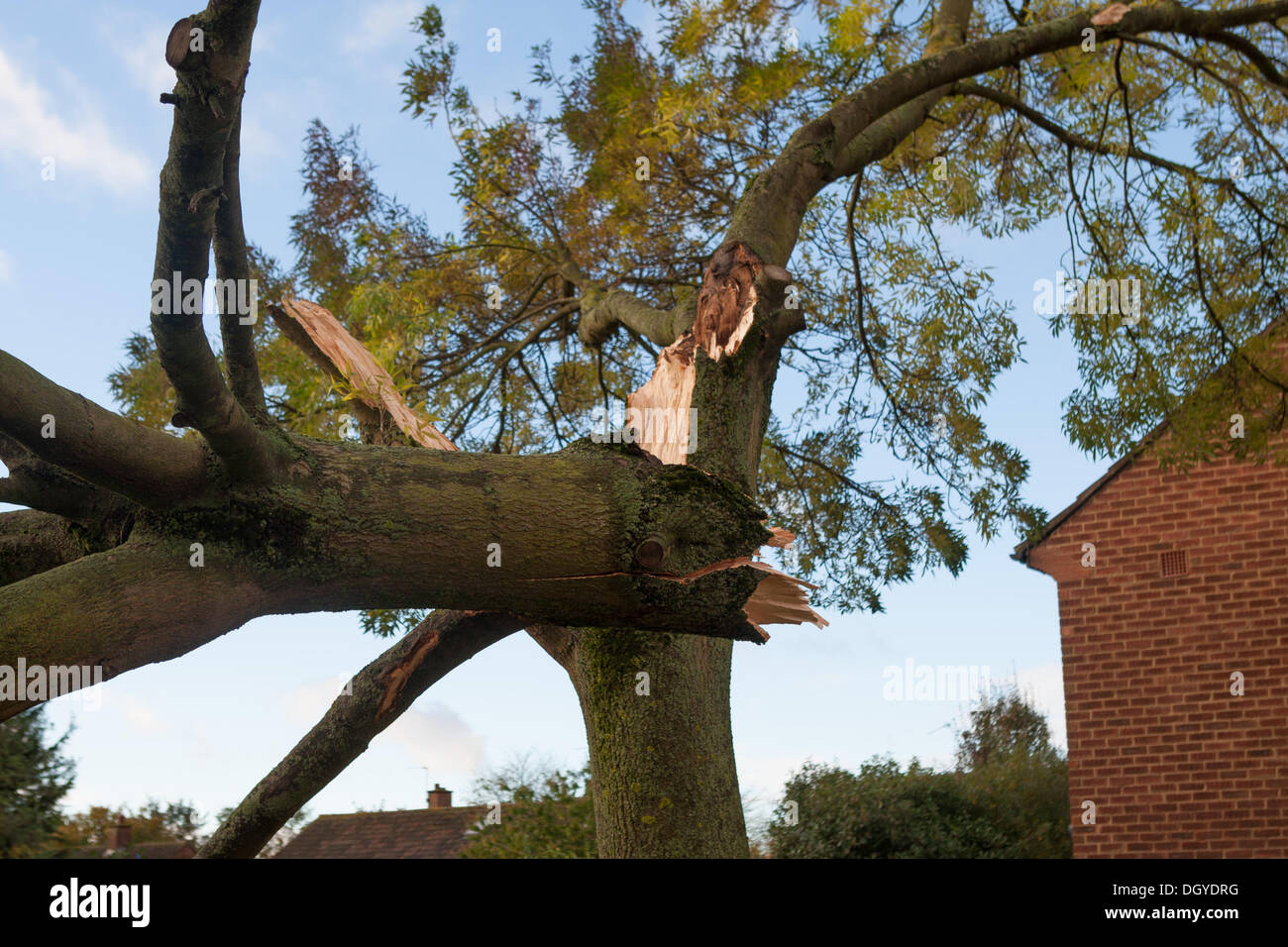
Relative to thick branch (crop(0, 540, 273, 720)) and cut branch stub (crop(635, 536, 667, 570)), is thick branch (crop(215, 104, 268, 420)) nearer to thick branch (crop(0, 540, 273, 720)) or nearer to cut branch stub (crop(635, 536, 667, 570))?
thick branch (crop(0, 540, 273, 720))

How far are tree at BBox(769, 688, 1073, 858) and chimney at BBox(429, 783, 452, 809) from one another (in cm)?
1201

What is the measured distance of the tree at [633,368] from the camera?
3488 mm

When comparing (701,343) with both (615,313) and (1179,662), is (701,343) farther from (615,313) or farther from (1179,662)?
(1179,662)

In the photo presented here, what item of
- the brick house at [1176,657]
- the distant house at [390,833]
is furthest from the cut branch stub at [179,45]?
the distant house at [390,833]

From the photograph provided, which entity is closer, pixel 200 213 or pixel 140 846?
pixel 200 213

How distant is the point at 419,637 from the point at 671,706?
48.0 inches

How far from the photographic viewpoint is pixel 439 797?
25344 mm

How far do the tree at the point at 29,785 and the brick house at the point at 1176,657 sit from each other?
11309mm

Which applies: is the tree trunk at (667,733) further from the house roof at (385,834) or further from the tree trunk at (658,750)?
the house roof at (385,834)

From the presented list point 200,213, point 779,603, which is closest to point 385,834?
point 779,603

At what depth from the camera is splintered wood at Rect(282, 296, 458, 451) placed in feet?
18.1

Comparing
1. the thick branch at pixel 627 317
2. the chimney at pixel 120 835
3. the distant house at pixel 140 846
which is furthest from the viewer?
the chimney at pixel 120 835

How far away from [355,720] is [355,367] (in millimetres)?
1700
